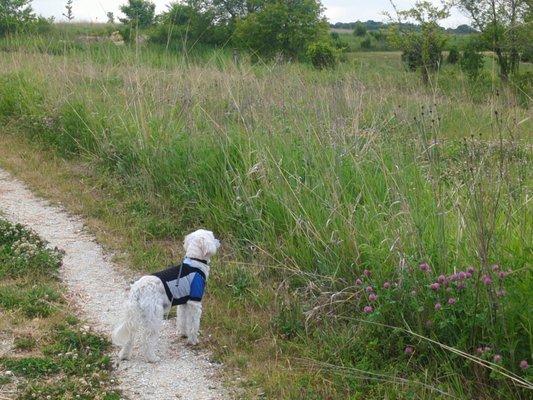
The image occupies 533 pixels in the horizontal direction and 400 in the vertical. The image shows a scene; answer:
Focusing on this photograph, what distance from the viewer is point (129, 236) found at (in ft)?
24.6

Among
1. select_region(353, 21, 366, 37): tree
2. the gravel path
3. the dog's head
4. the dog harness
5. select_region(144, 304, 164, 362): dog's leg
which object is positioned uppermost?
select_region(353, 21, 366, 37): tree

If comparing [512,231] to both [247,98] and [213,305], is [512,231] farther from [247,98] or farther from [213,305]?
[247,98]

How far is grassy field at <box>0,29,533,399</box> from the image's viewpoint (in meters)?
4.44

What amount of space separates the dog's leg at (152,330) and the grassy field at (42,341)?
0.28m

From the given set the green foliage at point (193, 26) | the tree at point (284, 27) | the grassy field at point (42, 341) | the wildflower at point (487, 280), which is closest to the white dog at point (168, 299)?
the grassy field at point (42, 341)

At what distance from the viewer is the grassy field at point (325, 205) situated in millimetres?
4438

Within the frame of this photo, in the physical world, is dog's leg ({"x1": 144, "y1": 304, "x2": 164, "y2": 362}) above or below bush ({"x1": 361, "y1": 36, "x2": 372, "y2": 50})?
below

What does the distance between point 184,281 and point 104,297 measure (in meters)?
1.27

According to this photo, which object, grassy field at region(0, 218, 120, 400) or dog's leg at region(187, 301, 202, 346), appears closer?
grassy field at region(0, 218, 120, 400)

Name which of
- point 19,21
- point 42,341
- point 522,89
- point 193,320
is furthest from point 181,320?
point 19,21

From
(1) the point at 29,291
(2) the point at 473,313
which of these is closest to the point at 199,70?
(1) the point at 29,291

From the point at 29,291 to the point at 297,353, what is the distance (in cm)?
230

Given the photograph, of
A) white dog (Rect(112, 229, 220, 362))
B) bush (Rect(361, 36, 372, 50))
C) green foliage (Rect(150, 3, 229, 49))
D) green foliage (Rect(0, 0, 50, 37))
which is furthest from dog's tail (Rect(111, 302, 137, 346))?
bush (Rect(361, 36, 372, 50))

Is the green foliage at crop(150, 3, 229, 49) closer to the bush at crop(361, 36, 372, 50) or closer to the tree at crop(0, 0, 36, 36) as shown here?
the tree at crop(0, 0, 36, 36)
